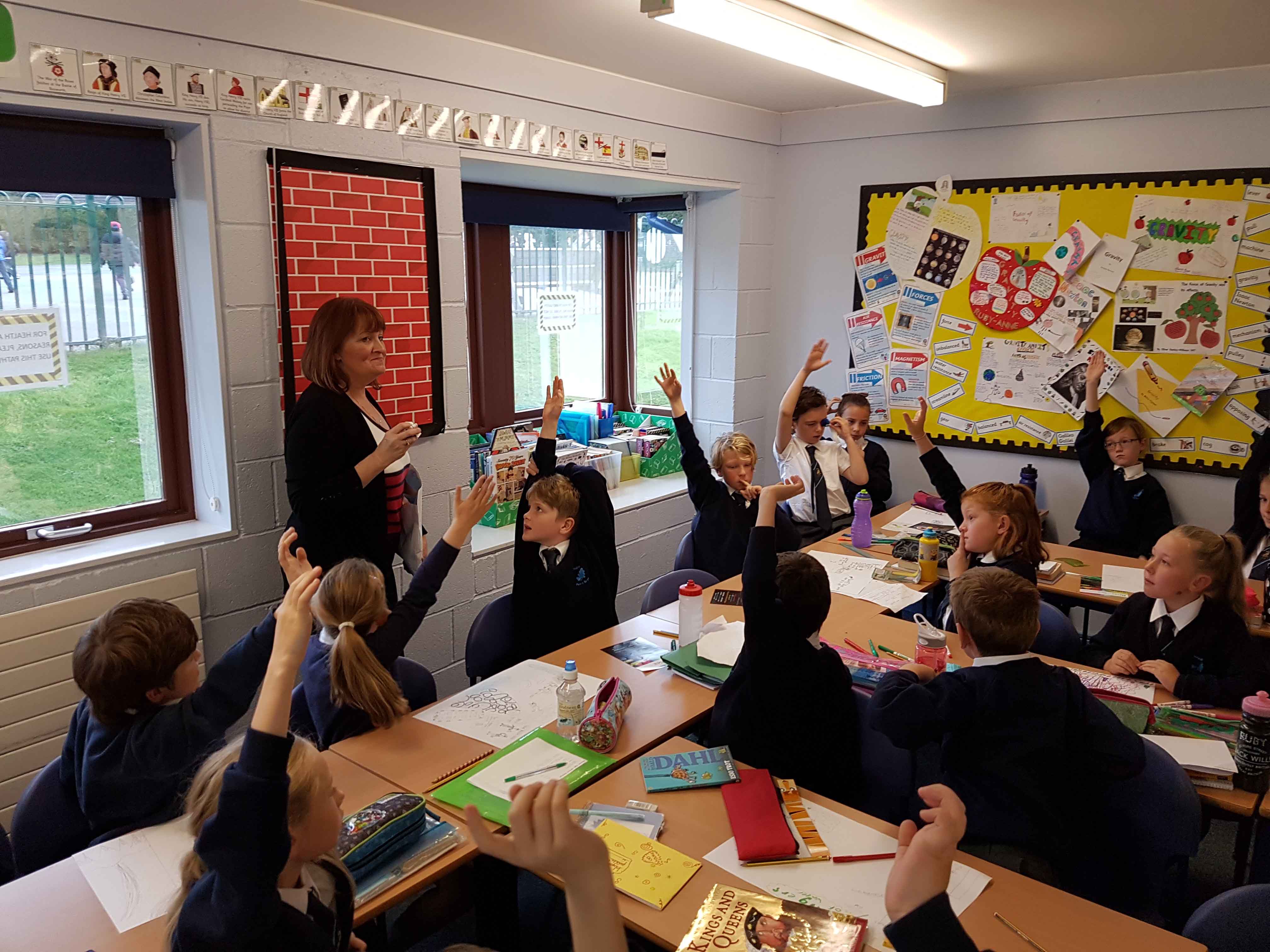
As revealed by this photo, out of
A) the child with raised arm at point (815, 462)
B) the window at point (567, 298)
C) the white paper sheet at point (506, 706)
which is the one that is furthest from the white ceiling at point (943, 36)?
the white paper sheet at point (506, 706)

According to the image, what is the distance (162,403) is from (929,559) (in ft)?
9.64

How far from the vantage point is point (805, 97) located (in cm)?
495

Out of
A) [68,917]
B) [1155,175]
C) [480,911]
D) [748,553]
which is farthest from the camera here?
[1155,175]

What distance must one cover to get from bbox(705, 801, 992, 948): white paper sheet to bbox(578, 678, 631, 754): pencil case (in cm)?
46

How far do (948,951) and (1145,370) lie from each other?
13.9 ft

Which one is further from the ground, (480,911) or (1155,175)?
(1155,175)

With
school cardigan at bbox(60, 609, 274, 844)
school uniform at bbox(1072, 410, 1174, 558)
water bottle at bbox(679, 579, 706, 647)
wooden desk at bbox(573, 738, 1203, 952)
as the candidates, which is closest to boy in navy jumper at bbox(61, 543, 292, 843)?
school cardigan at bbox(60, 609, 274, 844)

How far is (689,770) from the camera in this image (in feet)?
6.89

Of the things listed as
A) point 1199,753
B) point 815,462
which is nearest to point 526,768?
point 1199,753

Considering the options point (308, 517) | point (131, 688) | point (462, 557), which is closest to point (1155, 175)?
point (462, 557)

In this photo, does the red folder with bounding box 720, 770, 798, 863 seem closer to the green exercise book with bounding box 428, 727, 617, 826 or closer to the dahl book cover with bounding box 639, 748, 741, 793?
the dahl book cover with bounding box 639, 748, 741, 793

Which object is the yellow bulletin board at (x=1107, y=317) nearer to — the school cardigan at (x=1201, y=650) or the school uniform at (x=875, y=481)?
the school uniform at (x=875, y=481)

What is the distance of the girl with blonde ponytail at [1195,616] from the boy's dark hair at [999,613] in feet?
2.77

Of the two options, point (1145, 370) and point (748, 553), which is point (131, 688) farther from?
point (1145, 370)
